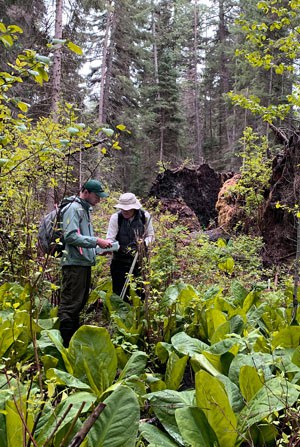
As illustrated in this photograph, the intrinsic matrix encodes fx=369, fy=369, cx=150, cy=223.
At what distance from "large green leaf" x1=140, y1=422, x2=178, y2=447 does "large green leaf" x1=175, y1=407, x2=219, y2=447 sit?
122mm

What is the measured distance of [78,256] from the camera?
4023 millimetres

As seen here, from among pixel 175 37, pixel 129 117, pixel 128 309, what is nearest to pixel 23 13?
pixel 129 117

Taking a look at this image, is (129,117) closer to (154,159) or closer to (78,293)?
(154,159)

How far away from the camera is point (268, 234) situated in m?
8.94

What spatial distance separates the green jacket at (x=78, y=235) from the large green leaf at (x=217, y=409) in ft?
6.44

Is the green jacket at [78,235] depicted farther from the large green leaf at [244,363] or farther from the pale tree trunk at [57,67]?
the pale tree trunk at [57,67]

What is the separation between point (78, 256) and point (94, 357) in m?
1.34

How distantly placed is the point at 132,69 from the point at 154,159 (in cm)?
617

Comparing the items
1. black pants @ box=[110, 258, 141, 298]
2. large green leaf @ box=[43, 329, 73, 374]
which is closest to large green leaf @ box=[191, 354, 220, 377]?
large green leaf @ box=[43, 329, 73, 374]

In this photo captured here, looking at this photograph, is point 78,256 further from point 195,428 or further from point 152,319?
point 195,428

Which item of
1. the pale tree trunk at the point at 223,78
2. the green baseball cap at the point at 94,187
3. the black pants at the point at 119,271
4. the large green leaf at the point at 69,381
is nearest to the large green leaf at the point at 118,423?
the large green leaf at the point at 69,381

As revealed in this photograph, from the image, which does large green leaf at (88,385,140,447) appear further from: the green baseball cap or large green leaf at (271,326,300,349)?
the green baseball cap

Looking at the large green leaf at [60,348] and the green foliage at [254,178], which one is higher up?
the green foliage at [254,178]

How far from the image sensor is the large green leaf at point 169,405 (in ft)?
8.34
